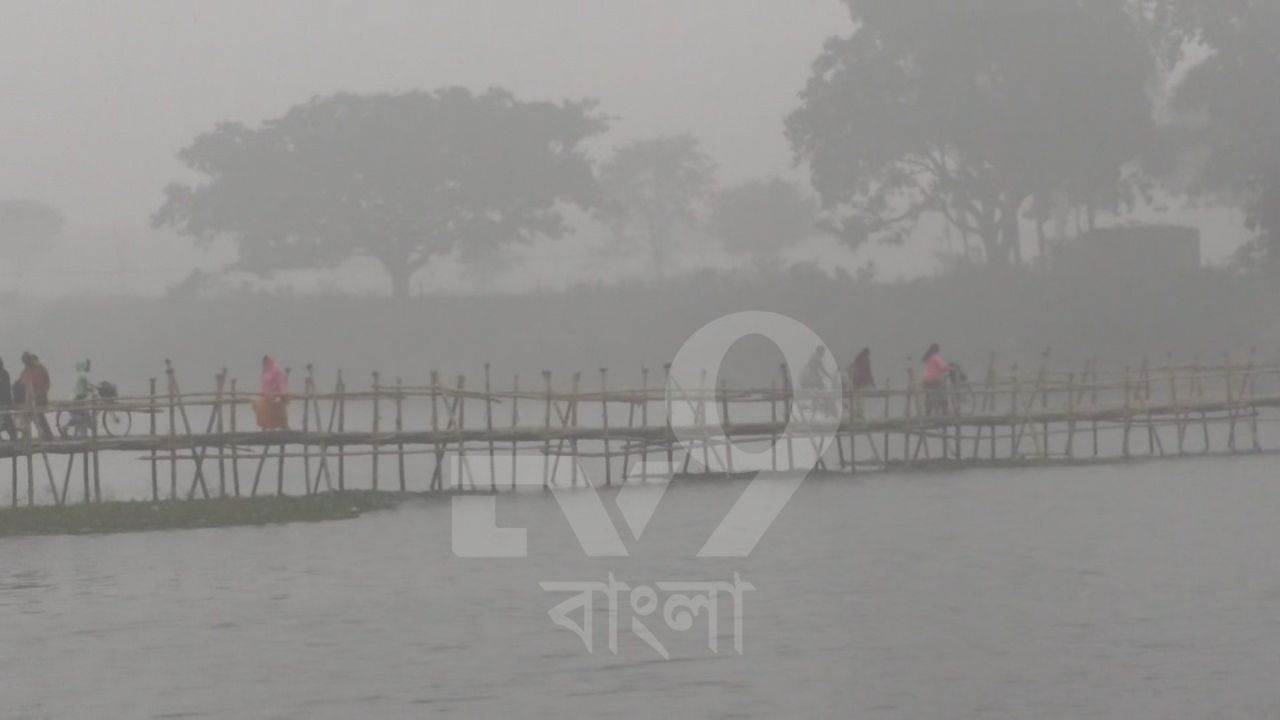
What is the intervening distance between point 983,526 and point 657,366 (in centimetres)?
3616

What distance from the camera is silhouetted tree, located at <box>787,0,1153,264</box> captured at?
2046 inches

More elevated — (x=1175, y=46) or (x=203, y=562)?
(x=1175, y=46)

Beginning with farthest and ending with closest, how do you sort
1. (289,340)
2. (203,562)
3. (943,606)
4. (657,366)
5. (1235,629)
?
(289,340) → (657,366) → (203,562) → (943,606) → (1235,629)

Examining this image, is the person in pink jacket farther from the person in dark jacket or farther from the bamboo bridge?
the person in dark jacket

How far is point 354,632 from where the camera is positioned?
15.5 m

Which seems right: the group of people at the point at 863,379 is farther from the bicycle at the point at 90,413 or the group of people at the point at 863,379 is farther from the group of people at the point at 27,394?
the group of people at the point at 27,394

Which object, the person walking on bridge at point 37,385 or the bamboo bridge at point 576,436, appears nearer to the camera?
the person walking on bridge at point 37,385

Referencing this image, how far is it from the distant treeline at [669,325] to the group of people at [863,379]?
21719 mm

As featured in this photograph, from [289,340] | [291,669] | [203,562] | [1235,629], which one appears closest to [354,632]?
[291,669]

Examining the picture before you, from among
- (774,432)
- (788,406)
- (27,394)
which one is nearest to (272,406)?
(27,394)

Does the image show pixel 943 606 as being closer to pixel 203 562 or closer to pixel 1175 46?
pixel 203 562

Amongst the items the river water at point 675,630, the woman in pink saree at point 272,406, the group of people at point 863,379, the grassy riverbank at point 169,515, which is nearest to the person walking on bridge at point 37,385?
the grassy riverbank at point 169,515

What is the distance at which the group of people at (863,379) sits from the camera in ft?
94.3

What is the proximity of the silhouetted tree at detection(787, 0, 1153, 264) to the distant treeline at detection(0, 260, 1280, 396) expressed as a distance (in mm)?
A: 2681
